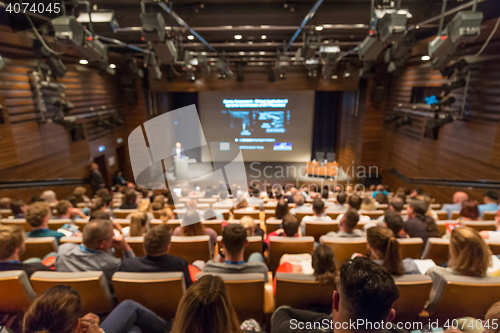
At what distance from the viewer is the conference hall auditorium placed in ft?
5.97

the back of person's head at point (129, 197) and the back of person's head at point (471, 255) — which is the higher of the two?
the back of person's head at point (471, 255)

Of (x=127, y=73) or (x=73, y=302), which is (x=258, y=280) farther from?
(x=127, y=73)

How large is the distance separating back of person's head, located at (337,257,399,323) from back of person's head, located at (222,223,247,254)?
43.2 inches

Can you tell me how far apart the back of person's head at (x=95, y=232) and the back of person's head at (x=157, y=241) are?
15.9 inches

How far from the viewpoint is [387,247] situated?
78.1 inches

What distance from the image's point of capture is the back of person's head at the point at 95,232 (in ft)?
7.06

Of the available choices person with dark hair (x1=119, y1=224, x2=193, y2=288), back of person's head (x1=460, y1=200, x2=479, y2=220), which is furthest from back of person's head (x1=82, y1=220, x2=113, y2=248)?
back of person's head (x1=460, y1=200, x2=479, y2=220)

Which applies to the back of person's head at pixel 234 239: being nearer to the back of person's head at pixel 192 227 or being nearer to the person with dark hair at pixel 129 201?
the back of person's head at pixel 192 227

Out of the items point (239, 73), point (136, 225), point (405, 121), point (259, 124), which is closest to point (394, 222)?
point (136, 225)

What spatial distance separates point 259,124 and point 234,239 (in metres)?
10.4

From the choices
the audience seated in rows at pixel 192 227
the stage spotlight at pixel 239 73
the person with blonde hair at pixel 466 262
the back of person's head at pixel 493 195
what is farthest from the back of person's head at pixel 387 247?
the stage spotlight at pixel 239 73

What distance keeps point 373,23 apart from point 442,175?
195 inches

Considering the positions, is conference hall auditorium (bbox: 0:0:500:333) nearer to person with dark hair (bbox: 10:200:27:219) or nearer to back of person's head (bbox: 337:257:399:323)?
back of person's head (bbox: 337:257:399:323)

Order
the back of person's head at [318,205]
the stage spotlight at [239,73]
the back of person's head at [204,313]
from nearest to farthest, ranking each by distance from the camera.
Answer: the back of person's head at [204,313]
the back of person's head at [318,205]
the stage spotlight at [239,73]
